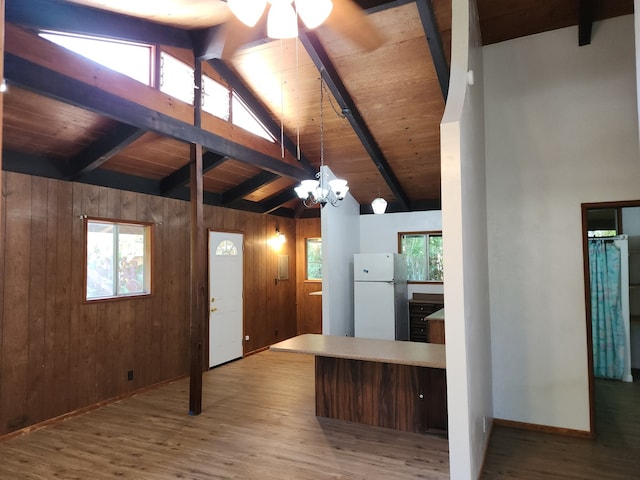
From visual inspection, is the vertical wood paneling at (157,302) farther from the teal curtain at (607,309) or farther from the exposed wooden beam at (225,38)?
the teal curtain at (607,309)

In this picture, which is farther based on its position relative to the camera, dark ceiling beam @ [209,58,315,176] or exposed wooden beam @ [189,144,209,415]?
dark ceiling beam @ [209,58,315,176]

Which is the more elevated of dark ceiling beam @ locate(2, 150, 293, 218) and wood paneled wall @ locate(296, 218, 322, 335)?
dark ceiling beam @ locate(2, 150, 293, 218)

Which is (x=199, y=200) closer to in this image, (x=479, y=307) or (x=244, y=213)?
(x=244, y=213)

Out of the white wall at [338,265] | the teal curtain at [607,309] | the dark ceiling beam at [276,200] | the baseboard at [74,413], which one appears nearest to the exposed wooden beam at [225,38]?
the white wall at [338,265]

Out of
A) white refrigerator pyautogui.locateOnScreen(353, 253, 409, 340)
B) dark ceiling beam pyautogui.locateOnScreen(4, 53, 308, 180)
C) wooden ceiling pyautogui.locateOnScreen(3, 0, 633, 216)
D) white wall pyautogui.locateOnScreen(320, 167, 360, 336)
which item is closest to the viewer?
dark ceiling beam pyautogui.locateOnScreen(4, 53, 308, 180)

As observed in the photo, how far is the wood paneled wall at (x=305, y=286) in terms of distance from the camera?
763cm

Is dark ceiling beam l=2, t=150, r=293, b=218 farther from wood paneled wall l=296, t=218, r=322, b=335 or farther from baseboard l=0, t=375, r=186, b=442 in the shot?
baseboard l=0, t=375, r=186, b=442

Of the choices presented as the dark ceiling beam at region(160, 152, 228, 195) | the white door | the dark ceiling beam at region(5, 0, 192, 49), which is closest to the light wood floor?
the white door

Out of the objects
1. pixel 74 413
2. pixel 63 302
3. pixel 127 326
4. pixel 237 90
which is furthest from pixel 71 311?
pixel 237 90

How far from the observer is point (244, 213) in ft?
21.1

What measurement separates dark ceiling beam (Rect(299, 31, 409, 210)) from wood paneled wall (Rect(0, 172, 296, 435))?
2.49 meters

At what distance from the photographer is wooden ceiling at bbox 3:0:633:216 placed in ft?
9.90

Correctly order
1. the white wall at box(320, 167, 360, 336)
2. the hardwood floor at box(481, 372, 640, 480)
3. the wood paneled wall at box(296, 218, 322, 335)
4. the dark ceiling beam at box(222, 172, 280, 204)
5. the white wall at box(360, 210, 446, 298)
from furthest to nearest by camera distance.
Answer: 1. the wood paneled wall at box(296, 218, 322, 335)
2. the white wall at box(360, 210, 446, 298)
3. the dark ceiling beam at box(222, 172, 280, 204)
4. the white wall at box(320, 167, 360, 336)
5. the hardwood floor at box(481, 372, 640, 480)

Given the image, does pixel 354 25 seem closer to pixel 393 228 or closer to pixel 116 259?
pixel 116 259
